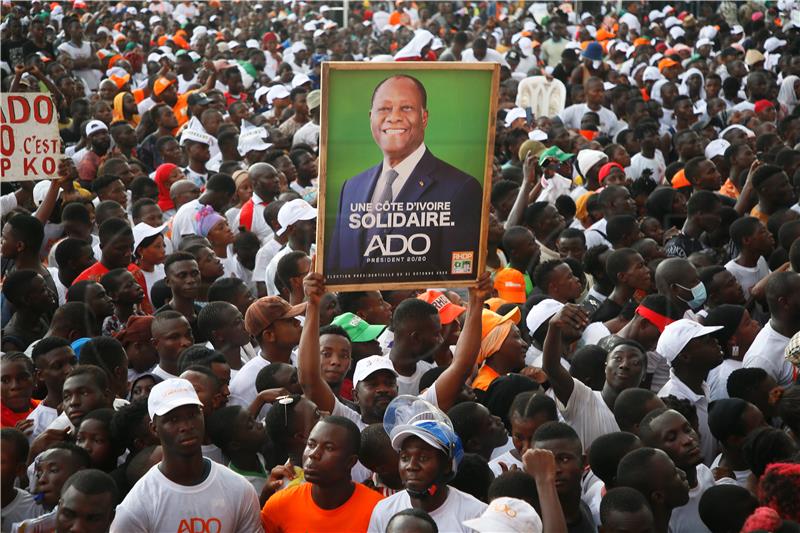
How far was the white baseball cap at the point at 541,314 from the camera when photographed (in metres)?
7.05

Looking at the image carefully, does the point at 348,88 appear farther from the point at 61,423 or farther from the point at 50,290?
the point at 50,290

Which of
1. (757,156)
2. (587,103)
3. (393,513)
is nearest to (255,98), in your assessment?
(587,103)

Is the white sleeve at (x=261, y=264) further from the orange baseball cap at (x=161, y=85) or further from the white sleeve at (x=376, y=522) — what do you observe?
the orange baseball cap at (x=161, y=85)

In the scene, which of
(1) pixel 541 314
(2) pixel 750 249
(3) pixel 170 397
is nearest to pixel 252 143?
(2) pixel 750 249

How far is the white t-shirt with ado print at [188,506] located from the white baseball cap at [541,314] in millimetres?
2627

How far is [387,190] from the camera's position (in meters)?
5.42

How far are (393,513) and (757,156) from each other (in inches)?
324

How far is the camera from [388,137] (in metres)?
5.40

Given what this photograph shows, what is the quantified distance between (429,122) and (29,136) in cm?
260

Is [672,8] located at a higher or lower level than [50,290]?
higher

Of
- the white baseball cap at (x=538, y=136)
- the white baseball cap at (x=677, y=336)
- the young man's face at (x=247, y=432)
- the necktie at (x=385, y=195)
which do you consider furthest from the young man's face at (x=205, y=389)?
the white baseball cap at (x=538, y=136)

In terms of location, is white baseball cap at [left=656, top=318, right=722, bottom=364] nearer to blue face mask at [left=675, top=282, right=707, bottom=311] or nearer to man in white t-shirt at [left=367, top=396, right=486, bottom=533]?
blue face mask at [left=675, top=282, right=707, bottom=311]

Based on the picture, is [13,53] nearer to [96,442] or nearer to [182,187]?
[182,187]

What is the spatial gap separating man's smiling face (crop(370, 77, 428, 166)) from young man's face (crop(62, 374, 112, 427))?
5.85ft
